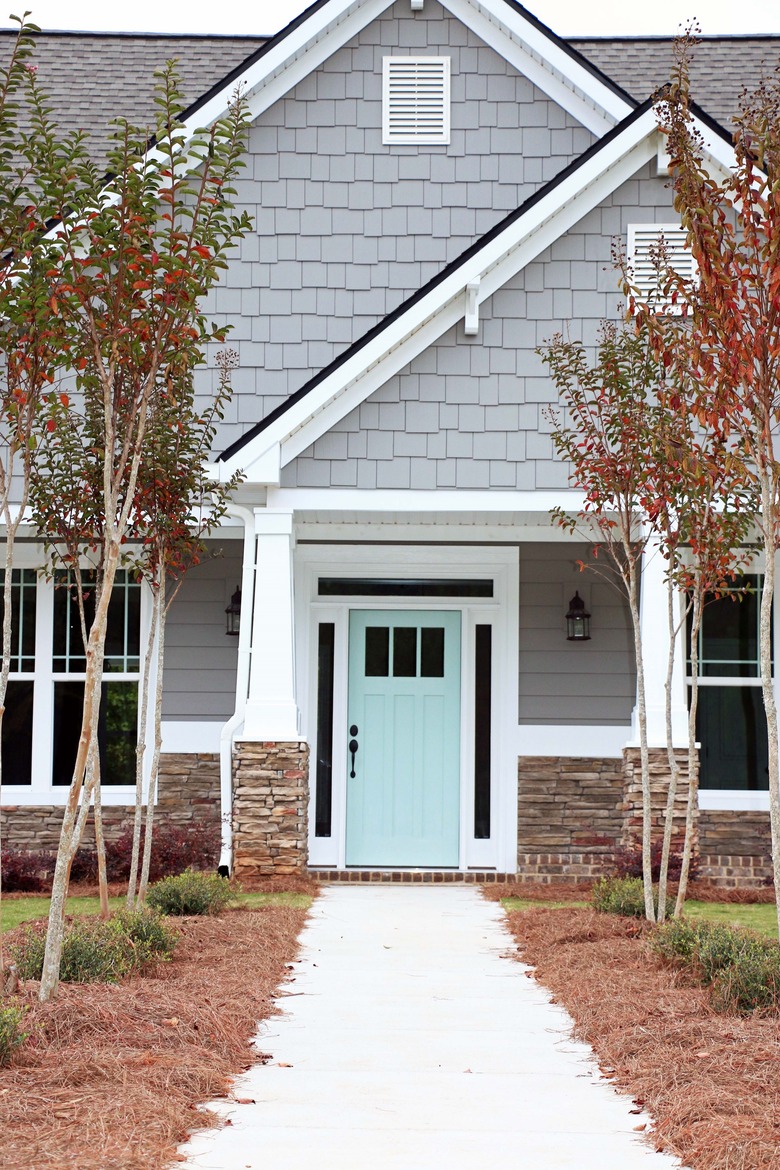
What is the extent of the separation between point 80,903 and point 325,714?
2926mm

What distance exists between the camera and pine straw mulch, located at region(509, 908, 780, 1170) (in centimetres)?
394

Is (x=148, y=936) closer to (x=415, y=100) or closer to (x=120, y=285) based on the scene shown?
(x=120, y=285)

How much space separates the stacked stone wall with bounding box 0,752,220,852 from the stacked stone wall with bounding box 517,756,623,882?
2.67 m

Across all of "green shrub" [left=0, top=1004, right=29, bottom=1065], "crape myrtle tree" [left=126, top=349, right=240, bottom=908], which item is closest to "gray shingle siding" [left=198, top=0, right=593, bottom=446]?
"crape myrtle tree" [left=126, top=349, right=240, bottom=908]

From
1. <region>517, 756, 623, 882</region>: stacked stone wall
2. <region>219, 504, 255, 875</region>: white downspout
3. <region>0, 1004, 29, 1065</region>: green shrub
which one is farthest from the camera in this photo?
<region>517, 756, 623, 882</region>: stacked stone wall

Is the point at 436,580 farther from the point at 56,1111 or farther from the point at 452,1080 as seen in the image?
the point at 56,1111

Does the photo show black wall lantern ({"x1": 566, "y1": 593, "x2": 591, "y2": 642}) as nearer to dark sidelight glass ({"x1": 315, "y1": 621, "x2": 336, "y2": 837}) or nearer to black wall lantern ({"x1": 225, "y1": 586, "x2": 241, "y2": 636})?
dark sidelight glass ({"x1": 315, "y1": 621, "x2": 336, "y2": 837})

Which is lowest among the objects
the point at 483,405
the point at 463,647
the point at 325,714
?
the point at 325,714

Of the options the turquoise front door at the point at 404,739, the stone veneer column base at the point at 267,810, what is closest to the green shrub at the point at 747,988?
the stone veneer column base at the point at 267,810

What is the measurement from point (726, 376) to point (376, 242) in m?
7.05

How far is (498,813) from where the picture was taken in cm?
1188

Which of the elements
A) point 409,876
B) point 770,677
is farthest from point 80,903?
point 770,677

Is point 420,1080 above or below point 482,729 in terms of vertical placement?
below

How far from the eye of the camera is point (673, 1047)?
502 centimetres
